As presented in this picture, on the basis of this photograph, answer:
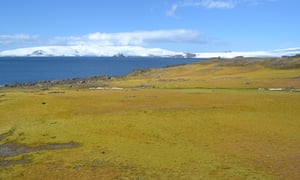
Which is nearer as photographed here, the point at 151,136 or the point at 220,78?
the point at 151,136

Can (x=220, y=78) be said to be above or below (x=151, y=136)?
above

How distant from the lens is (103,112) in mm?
48031

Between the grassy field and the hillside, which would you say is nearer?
the grassy field

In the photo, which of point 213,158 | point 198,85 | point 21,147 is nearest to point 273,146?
point 213,158

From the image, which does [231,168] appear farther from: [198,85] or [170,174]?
[198,85]

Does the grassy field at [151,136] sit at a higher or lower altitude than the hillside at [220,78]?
lower

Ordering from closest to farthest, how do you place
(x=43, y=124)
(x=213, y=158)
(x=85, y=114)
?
(x=213, y=158)
(x=43, y=124)
(x=85, y=114)

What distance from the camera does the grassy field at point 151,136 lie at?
85.1ft

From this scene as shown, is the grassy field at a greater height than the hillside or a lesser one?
lesser

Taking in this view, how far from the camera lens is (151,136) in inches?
1404

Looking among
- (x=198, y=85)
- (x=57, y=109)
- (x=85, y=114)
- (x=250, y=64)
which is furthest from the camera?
(x=250, y=64)

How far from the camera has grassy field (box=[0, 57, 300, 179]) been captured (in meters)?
26.0

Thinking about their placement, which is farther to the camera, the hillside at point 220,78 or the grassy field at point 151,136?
the hillside at point 220,78

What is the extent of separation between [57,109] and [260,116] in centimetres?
2641
